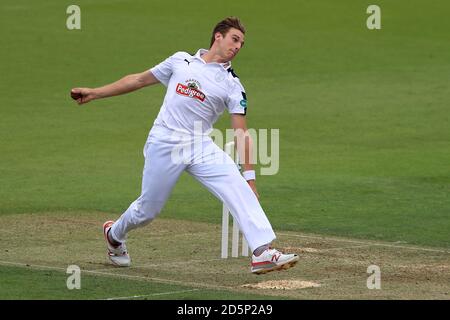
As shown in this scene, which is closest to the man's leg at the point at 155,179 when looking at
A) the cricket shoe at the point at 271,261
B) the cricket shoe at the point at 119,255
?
the cricket shoe at the point at 119,255

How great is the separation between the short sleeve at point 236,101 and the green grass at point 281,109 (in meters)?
3.81

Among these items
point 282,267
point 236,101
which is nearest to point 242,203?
point 282,267

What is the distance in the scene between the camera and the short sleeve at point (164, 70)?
12758mm

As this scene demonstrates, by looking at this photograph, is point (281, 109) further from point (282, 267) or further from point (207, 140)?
point (282, 267)

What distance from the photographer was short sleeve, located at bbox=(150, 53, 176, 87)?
12.8 m

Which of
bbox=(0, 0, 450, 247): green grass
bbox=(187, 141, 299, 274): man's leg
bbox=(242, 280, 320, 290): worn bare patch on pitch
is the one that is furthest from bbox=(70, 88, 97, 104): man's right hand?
bbox=(0, 0, 450, 247): green grass

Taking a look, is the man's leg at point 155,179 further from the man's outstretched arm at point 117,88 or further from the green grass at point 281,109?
the green grass at point 281,109

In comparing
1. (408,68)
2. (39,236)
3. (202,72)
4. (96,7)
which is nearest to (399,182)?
(39,236)

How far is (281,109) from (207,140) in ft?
57.7

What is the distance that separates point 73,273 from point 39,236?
9.90ft

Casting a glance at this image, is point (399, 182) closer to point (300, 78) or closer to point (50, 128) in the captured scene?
point (50, 128)

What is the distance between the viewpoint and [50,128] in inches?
1091

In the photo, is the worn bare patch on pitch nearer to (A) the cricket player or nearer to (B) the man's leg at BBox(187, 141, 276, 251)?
(A) the cricket player

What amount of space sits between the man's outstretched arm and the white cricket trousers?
56 centimetres
